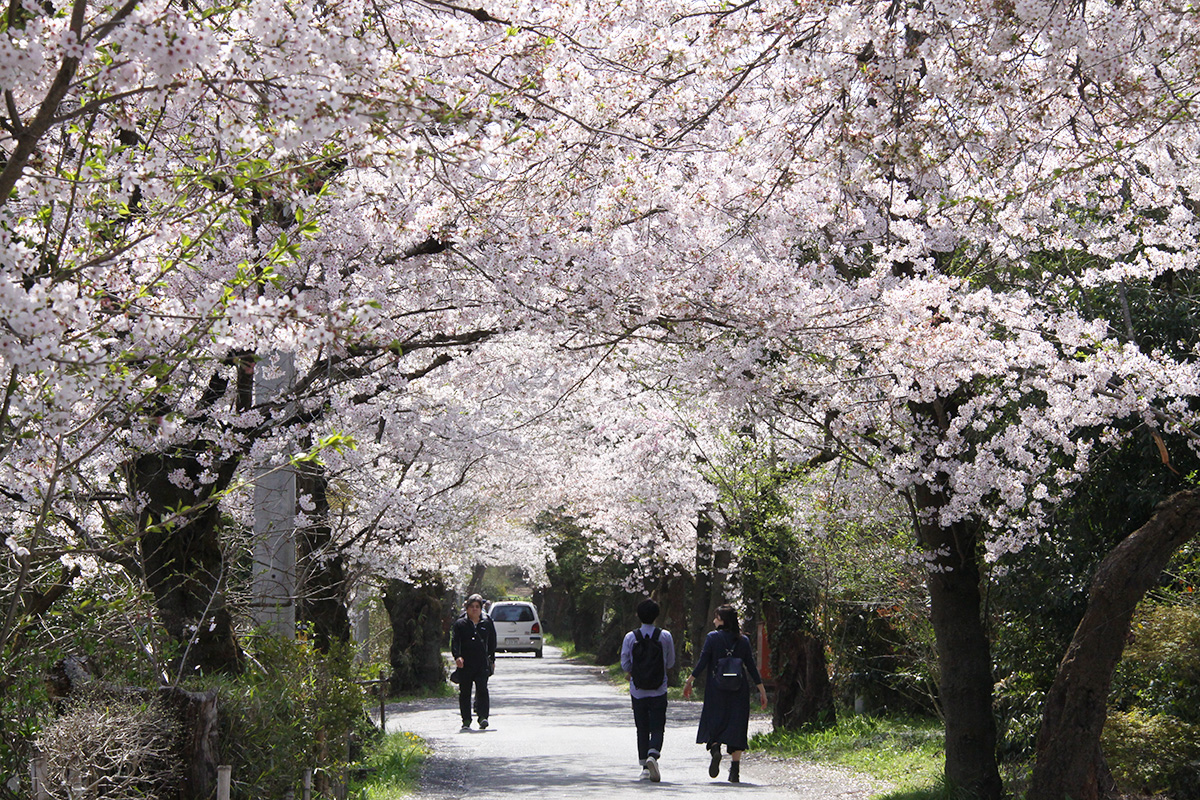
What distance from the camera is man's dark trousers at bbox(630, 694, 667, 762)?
38.9 ft

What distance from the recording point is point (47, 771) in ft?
16.6

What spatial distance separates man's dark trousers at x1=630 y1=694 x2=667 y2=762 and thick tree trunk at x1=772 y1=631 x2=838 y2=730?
201 inches

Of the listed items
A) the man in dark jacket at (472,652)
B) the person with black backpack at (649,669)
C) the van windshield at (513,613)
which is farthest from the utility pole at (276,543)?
the van windshield at (513,613)

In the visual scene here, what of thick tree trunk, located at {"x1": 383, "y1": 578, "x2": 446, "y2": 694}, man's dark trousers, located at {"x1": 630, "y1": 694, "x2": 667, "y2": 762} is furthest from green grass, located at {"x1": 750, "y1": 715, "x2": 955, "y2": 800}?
thick tree trunk, located at {"x1": 383, "y1": 578, "x2": 446, "y2": 694}

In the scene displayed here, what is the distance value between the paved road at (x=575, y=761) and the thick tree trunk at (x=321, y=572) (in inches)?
79.3

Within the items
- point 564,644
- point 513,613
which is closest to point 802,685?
point 513,613

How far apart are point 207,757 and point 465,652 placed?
9.54m


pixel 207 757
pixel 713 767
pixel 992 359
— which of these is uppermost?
pixel 992 359

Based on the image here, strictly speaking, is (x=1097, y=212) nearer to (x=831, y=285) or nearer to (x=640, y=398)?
(x=831, y=285)

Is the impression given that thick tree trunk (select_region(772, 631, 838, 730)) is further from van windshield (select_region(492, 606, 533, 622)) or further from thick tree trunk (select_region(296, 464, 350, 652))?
van windshield (select_region(492, 606, 533, 622))

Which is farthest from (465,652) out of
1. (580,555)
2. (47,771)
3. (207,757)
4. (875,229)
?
(580,555)

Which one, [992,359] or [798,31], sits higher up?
[798,31]

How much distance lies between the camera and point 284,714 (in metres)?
7.39

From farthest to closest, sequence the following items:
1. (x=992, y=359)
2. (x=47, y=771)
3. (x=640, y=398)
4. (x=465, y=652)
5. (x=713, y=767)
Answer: (x=640, y=398) < (x=465, y=652) < (x=713, y=767) < (x=992, y=359) < (x=47, y=771)
